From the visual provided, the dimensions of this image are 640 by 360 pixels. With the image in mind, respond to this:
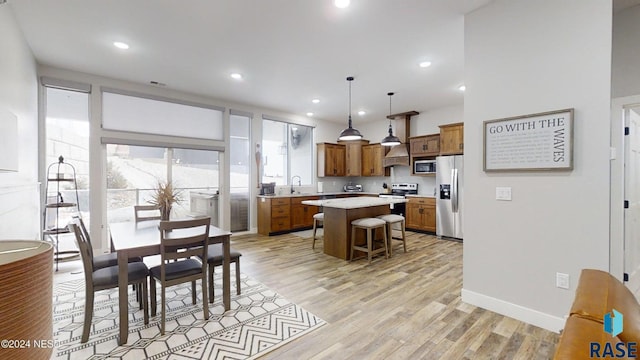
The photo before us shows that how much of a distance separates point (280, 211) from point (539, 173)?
4.72 m

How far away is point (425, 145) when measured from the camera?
20.9 feet

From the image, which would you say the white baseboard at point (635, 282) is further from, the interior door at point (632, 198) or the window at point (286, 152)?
the window at point (286, 152)

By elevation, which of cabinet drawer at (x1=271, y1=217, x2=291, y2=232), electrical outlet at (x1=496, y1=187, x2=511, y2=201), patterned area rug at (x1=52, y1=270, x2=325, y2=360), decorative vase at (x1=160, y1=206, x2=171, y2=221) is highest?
electrical outlet at (x1=496, y1=187, x2=511, y2=201)

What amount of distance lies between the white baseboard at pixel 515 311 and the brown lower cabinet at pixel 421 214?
11.1 ft

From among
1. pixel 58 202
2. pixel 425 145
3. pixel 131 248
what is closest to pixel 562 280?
pixel 131 248

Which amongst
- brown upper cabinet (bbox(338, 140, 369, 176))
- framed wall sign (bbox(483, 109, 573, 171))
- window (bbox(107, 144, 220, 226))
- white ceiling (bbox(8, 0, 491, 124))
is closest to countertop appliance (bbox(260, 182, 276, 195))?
window (bbox(107, 144, 220, 226))

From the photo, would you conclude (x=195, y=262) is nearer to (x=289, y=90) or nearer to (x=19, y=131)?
(x=19, y=131)

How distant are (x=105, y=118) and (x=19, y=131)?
5.82 ft

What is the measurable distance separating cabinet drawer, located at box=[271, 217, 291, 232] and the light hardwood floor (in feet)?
4.91

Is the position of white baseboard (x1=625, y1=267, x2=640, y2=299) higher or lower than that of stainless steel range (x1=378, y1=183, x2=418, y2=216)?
lower

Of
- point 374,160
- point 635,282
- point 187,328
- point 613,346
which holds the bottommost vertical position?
point 187,328

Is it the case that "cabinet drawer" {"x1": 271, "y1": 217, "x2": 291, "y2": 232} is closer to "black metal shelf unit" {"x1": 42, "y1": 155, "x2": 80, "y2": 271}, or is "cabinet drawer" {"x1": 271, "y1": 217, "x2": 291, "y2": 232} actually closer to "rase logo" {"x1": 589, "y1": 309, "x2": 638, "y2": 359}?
"black metal shelf unit" {"x1": 42, "y1": 155, "x2": 80, "y2": 271}

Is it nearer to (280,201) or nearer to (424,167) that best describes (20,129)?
(280,201)

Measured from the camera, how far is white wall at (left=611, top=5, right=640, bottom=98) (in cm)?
264
